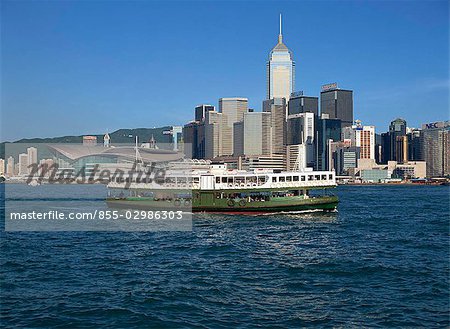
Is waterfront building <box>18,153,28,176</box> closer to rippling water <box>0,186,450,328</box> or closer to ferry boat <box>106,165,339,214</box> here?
ferry boat <box>106,165,339,214</box>

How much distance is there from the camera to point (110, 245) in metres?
33.8

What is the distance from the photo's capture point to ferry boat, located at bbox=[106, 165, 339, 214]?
54.3m

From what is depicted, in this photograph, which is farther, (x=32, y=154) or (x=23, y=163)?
(x=23, y=163)

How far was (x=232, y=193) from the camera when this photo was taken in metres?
56.2

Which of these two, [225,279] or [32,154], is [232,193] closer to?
[225,279]

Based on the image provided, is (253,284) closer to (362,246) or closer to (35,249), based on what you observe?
(362,246)

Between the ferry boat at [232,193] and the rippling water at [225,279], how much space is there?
1357cm

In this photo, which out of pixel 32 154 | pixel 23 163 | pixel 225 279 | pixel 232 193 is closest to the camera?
pixel 225 279

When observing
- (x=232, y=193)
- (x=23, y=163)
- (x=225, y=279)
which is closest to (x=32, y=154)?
(x=23, y=163)

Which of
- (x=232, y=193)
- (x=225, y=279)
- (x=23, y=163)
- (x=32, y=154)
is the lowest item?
(x=225, y=279)

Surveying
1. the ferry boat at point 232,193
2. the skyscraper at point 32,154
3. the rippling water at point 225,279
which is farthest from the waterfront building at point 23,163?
the rippling water at point 225,279

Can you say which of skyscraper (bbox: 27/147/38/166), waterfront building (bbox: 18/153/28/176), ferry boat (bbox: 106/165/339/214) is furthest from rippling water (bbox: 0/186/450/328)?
waterfront building (bbox: 18/153/28/176)

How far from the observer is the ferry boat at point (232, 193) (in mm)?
54344

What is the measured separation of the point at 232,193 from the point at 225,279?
32.4 meters
